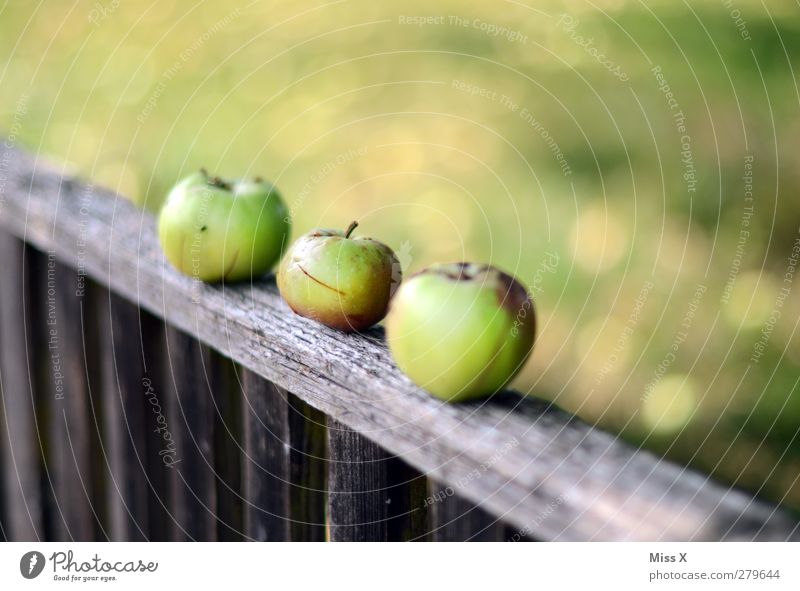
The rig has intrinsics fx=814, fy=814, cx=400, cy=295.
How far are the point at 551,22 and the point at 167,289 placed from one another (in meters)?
2.58

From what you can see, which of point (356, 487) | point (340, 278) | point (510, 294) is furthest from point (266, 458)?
point (510, 294)

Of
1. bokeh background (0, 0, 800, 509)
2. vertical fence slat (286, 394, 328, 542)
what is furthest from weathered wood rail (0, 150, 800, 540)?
bokeh background (0, 0, 800, 509)

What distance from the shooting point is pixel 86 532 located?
5.07 ft

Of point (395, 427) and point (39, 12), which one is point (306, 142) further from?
point (395, 427)

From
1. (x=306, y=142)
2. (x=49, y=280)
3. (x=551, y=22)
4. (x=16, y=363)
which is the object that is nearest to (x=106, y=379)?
(x=49, y=280)

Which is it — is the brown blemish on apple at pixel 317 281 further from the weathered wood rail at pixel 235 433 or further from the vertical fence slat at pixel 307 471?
the vertical fence slat at pixel 307 471

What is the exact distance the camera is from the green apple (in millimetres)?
914

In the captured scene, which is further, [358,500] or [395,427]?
[358,500]

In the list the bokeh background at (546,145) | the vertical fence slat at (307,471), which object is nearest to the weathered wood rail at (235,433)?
the vertical fence slat at (307,471)

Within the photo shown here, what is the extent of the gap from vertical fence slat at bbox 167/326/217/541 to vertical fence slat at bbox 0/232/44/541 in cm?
55

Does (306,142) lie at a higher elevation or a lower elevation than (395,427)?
higher

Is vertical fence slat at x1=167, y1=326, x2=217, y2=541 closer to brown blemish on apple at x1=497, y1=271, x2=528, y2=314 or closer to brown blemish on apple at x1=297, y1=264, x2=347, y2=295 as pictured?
brown blemish on apple at x1=297, y1=264, x2=347, y2=295

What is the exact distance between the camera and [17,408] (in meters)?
1.72

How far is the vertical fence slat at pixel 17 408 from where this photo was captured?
5.43 ft
